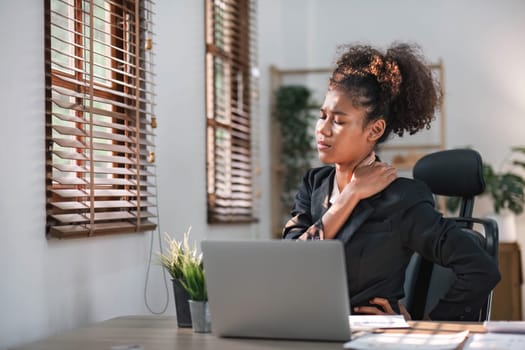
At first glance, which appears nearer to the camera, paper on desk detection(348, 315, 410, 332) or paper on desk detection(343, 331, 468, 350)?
paper on desk detection(343, 331, 468, 350)

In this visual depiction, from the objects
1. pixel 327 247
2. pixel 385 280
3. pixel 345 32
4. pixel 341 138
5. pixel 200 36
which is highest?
pixel 345 32

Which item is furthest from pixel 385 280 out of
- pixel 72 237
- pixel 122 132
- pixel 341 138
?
pixel 122 132

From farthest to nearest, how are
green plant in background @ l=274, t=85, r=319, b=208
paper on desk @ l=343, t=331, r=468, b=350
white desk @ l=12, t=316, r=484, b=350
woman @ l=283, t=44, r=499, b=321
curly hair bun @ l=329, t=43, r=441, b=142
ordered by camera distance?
green plant in background @ l=274, t=85, r=319, b=208 < curly hair bun @ l=329, t=43, r=441, b=142 < woman @ l=283, t=44, r=499, b=321 < white desk @ l=12, t=316, r=484, b=350 < paper on desk @ l=343, t=331, r=468, b=350

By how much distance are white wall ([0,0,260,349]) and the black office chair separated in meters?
1.01

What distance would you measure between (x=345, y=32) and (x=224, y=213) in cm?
222

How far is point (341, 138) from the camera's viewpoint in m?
2.20

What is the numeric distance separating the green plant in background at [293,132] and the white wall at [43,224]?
6.35 feet

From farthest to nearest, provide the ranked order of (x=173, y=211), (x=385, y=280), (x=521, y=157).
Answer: (x=521, y=157) → (x=173, y=211) → (x=385, y=280)

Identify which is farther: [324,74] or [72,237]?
[324,74]

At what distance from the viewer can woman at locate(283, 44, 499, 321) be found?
208cm

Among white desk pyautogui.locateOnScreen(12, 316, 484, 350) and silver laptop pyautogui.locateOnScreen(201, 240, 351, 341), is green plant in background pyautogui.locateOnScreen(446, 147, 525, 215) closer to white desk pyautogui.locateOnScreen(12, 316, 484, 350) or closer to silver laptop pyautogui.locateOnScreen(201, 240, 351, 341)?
white desk pyautogui.locateOnScreen(12, 316, 484, 350)

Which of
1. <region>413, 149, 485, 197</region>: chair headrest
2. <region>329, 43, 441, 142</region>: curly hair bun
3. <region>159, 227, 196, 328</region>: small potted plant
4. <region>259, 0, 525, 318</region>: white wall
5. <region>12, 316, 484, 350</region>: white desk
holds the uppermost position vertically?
<region>259, 0, 525, 318</region>: white wall

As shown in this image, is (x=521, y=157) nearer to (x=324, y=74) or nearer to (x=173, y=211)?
(x=324, y=74)

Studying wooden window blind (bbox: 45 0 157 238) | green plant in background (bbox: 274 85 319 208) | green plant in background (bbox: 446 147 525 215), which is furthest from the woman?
green plant in background (bbox: 274 85 319 208)
